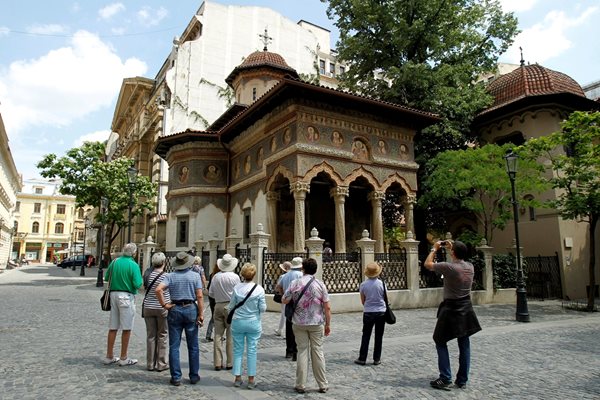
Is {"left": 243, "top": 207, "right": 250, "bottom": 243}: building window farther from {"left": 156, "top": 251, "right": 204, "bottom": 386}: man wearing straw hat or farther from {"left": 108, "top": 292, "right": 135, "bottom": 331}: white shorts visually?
{"left": 156, "top": 251, "right": 204, "bottom": 386}: man wearing straw hat

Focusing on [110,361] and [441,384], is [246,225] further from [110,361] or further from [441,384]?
[441,384]

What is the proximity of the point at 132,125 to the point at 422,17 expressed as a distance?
1365 inches

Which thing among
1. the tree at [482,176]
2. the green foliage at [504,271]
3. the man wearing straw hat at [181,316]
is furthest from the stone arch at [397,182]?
the man wearing straw hat at [181,316]

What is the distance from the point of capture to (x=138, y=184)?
26594 mm

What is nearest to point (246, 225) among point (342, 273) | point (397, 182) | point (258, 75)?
point (397, 182)

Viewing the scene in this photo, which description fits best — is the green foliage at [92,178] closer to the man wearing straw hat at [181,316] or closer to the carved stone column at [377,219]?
the carved stone column at [377,219]

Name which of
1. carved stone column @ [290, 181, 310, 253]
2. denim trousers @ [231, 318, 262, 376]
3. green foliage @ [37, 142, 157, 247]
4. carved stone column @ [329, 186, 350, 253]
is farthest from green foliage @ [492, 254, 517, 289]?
green foliage @ [37, 142, 157, 247]

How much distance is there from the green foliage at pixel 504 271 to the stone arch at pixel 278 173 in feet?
28.3

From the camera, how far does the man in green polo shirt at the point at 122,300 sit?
21.0 feet

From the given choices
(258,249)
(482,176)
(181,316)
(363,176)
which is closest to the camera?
(181,316)

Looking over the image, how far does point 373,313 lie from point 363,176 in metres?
10.9

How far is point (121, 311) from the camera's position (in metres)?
6.39

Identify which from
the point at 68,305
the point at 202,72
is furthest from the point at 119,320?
the point at 202,72

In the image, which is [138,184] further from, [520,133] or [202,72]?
[520,133]
